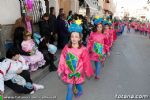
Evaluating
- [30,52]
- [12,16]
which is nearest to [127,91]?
[30,52]

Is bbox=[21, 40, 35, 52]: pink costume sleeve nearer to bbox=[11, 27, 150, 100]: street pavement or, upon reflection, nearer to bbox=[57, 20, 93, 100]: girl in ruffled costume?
bbox=[11, 27, 150, 100]: street pavement

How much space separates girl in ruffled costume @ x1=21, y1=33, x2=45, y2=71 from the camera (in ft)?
23.4

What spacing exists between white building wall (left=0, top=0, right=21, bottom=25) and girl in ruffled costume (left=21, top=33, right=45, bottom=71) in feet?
3.70

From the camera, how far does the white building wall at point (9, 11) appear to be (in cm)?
791

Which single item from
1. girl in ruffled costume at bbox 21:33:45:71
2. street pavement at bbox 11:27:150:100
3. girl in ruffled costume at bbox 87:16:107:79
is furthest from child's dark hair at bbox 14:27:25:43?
girl in ruffled costume at bbox 87:16:107:79

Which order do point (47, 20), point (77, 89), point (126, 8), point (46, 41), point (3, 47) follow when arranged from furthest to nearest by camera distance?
point (126, 8) < point (47, 20) < point (46, 41) < point (3, 47) < point (77, 89)

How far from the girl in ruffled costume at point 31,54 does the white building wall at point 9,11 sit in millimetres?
1128

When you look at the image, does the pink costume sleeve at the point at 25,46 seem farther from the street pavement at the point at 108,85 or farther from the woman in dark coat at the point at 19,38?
the street pavement at the point at 108,85

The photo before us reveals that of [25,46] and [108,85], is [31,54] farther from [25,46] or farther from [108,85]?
[108,85]

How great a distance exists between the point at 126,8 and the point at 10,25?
134 m

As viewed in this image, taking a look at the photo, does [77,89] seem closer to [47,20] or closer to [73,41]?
[73,41]

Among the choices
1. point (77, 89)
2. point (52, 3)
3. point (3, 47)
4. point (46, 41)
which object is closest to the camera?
point (77, 89)

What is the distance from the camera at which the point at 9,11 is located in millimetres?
8461

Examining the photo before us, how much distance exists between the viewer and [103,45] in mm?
7305
